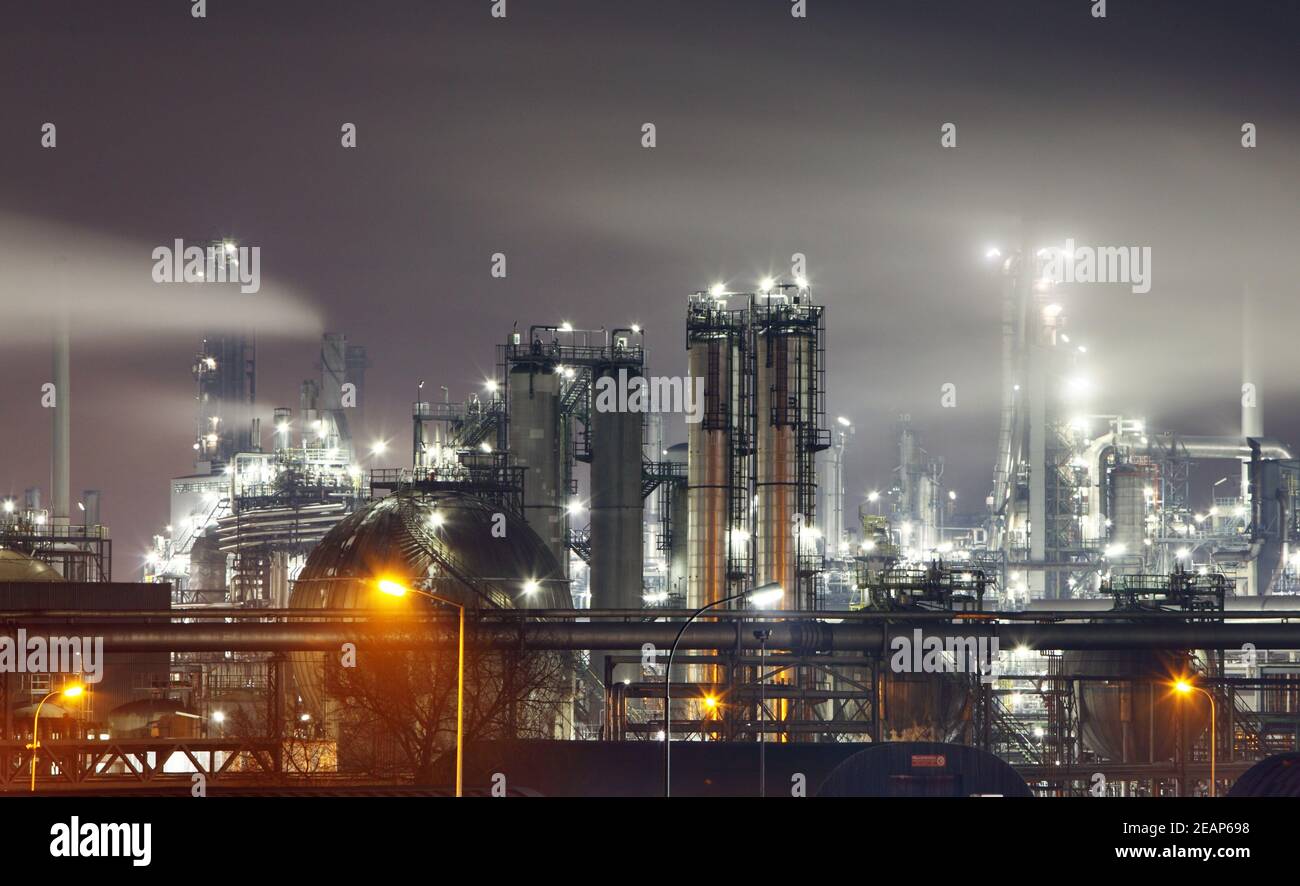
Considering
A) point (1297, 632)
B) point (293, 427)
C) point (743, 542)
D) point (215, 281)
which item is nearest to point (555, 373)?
point (743, 542)

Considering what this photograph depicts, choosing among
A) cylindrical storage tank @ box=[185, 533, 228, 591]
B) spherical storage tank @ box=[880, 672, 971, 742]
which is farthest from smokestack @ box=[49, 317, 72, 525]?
spherical storage tank @ box=[880, 672, 971, 742]

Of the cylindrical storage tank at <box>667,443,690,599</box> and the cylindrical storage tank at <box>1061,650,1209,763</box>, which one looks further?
the cylindrical storage tank at <box>667,443,690,599</box>

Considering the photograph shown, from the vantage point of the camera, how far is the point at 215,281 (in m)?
102

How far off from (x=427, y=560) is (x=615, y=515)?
43.7ft

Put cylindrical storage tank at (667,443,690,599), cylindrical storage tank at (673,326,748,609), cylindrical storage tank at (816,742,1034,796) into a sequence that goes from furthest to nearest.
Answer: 1. cylindrical storage tank at (667,443,690,599)
2. cylindrical storage tank at (673,326,748,609)
3. cylindrical storage tank at (816,742,1034,796)

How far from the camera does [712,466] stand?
52.7 m

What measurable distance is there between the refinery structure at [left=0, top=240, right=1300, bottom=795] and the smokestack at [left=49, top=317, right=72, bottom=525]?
12cm

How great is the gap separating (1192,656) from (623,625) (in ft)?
58.9

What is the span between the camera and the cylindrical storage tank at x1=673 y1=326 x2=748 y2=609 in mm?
52219

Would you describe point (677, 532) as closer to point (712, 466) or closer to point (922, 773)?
point (712, 466)

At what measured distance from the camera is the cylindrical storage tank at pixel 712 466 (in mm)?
52219

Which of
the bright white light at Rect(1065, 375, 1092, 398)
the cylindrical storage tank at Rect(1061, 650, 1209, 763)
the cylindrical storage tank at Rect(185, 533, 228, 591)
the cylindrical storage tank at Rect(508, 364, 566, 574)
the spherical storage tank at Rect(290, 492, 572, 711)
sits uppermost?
the bright white light at Rect(1065, 375, 1092, 398)

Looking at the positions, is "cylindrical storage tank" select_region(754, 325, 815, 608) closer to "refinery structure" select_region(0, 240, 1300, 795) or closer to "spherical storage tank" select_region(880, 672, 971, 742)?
"refinery structure" select_region(0, 240, 1300, 795)
